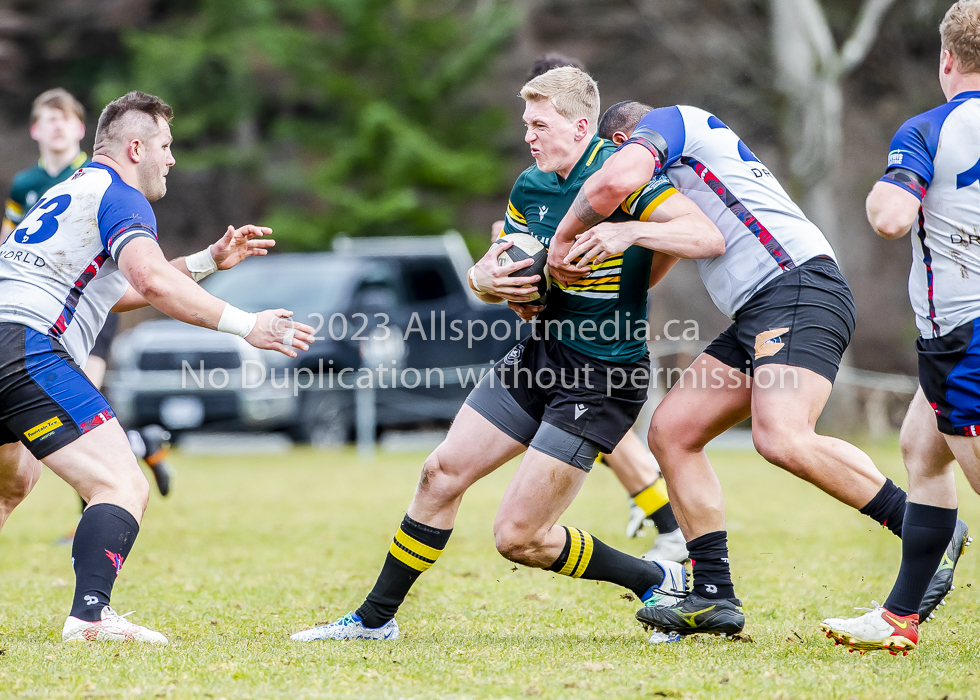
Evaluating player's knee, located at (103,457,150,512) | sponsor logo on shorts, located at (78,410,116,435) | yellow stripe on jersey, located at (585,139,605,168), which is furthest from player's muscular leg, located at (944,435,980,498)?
sponsor logo on shorts, located at (78,410,116,435)

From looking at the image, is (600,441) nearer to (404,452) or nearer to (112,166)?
(112,166)

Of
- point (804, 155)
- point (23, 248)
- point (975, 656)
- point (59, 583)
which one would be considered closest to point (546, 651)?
point (975, 656)

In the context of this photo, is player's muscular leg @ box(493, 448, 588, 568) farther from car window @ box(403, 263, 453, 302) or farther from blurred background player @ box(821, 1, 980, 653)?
car window @ box(403, 263, 453, 302)

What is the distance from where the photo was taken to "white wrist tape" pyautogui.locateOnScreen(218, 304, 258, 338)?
13.1 ft

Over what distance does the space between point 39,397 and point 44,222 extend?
0.71 metres

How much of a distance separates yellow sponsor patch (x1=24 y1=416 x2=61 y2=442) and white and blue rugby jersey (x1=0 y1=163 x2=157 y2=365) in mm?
360

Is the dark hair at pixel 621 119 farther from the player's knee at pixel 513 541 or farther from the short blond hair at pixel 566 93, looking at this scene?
the player's knee at pixel 513 541

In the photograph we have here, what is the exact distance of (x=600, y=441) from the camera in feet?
14.0

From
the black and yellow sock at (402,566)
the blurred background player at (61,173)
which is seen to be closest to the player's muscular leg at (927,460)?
the black and yellow sock at (402,566)

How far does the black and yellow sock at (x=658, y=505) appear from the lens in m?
6.07

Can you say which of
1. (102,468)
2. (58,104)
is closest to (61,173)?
(58,104)

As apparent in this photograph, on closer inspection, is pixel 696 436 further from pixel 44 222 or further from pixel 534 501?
pixel 44 222

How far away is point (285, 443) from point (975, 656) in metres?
11.1

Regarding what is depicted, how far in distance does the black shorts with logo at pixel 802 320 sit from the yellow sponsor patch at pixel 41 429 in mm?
2655
